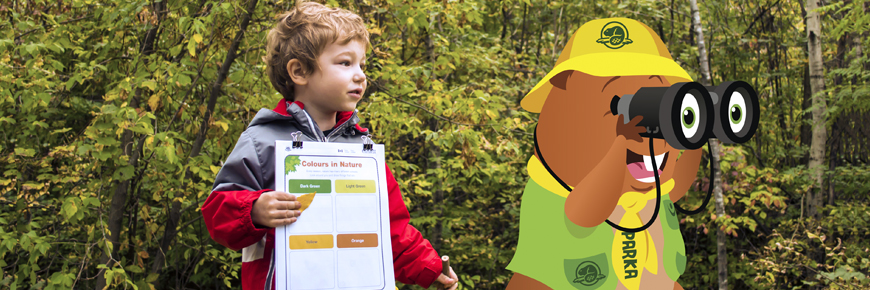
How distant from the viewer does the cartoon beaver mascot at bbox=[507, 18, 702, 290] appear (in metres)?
2.13

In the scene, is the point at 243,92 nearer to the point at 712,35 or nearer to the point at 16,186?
the point at 16,186

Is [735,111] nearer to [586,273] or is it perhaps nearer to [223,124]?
[586,273]

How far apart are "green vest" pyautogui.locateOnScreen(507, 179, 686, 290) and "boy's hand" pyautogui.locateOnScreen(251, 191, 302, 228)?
1282 millimetres

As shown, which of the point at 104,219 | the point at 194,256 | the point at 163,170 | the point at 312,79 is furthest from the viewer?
the point at 194,256

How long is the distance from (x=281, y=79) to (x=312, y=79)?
0.36ft

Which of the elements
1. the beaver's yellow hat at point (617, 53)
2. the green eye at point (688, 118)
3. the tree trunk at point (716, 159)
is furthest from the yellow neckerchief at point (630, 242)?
the tree trunk at point (716, 159)

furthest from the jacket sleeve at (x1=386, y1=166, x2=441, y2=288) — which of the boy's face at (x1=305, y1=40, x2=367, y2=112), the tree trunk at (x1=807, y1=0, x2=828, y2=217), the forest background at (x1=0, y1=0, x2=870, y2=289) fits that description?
the tree trunk at (x1=807, y1=0, x2=828, y2=217)

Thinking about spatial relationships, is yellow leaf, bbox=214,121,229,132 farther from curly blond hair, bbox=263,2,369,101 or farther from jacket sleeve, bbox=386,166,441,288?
jacket sleeve, bbox=386,166,441,288

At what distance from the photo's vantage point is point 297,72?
1.33 meters

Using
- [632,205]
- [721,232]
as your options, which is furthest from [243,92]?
[721,232]

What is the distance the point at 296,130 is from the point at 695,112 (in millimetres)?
1238

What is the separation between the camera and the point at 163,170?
11.0 ft

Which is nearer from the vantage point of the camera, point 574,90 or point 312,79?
point 312,79

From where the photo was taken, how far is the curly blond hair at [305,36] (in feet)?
4.28
